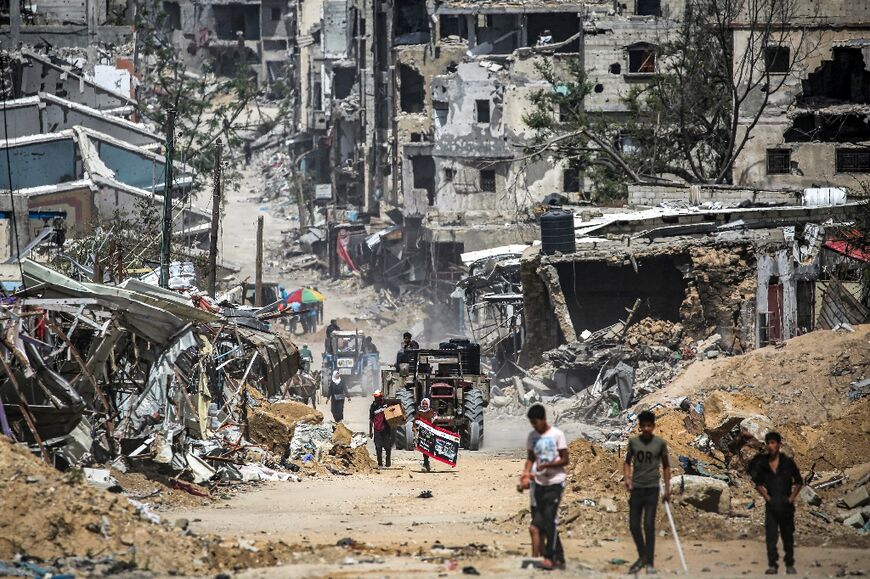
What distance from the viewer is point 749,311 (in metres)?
31.1

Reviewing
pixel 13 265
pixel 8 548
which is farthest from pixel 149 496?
pixel 13 265

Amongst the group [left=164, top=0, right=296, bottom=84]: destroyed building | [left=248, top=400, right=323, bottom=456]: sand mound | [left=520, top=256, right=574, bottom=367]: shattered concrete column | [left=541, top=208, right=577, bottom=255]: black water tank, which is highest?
[left=164, top=0, right=296, bottom=84]: destroyed building

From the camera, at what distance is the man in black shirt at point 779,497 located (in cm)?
1246

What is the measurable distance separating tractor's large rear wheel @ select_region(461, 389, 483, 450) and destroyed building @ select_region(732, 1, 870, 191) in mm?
25418

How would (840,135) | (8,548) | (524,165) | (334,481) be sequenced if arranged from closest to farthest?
(8,548)
(334,481)
(840,135)
(524,165)

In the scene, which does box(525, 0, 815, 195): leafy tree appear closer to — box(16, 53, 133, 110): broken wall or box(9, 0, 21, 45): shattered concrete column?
box(16, 53, 133, 110): broken wall

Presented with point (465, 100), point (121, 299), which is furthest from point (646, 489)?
point (465, 100)

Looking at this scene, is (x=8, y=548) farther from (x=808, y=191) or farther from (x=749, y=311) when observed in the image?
(x=808, y=191)

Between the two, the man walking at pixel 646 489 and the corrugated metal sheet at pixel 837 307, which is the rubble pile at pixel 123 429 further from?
the corrugated metal sheet at pixel 837 307

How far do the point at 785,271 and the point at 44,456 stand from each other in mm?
20062

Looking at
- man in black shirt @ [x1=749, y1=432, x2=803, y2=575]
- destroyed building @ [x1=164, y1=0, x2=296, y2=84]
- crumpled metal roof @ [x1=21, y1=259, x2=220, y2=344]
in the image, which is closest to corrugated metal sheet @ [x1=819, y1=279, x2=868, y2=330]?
crumpled metal roof @ [x1=21, y1=259, x2=220, y2=344]

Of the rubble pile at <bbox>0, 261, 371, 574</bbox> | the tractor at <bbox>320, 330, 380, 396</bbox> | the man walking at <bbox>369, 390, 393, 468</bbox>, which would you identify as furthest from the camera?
the tractor at <bbox>320, 330, 380, 396</bbox>

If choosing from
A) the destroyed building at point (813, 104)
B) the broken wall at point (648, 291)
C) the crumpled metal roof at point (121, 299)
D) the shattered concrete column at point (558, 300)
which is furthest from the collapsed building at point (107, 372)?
the destroyed building at point (813, 104)

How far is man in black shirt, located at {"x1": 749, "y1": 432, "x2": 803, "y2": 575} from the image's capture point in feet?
40.9
